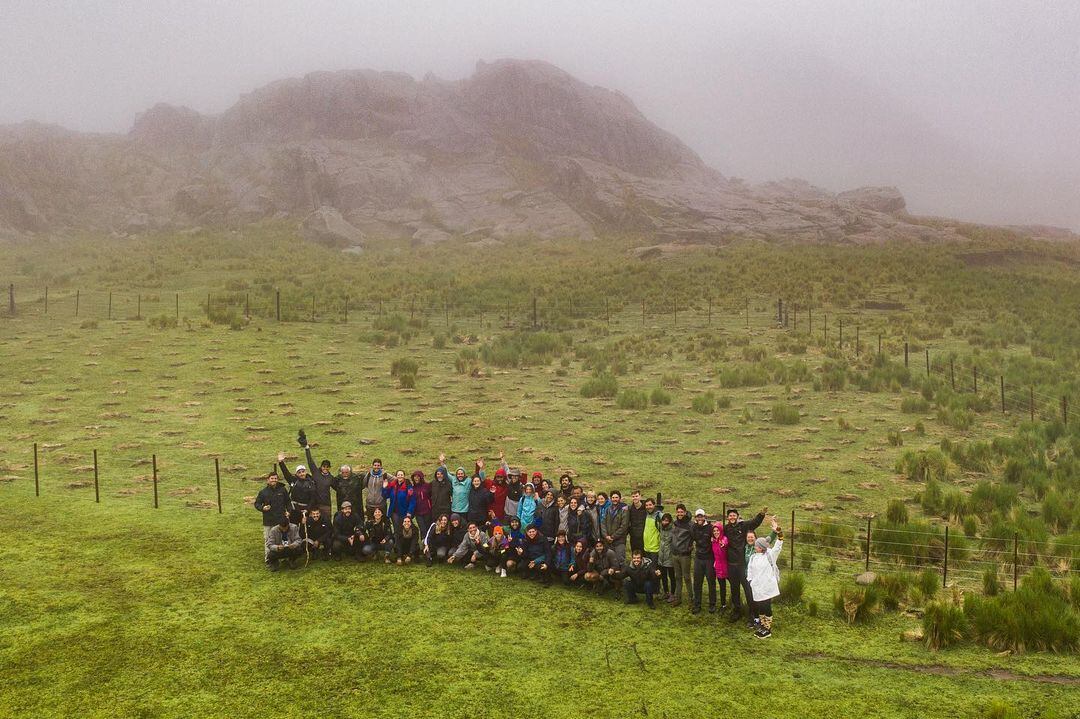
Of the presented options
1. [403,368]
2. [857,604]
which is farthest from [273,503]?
[403,368]

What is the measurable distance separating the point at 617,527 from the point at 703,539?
1.83m

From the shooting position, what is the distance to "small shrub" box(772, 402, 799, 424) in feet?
91.2

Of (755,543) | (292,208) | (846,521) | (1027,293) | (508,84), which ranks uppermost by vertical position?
(508,84)

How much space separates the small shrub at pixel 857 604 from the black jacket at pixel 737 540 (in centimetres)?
177

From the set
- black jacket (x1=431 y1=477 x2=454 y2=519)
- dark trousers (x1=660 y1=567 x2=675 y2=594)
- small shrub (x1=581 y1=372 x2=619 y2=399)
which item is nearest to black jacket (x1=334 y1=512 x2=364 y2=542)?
black jacket (x1=431 y1=477 x2=454 y2=519)

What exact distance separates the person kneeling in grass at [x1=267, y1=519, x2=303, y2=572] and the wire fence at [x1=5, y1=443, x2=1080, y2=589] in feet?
11.6

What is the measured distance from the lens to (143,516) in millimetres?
17484

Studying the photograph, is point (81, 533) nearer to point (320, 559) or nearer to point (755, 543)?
point (320, 559)

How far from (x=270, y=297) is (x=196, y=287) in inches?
352

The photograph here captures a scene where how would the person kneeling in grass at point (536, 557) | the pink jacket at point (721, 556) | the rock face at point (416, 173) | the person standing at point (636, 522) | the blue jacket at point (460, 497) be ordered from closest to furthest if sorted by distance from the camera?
the pink jacket at point (721, 556) < the person standing at point (636, 522) < the person kneeling in grass at point (536, 557) < the blue jacket at point (460, 497) < the rock face at point (416, 173)

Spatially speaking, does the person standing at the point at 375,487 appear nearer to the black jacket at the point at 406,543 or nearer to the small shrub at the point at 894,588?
the black jacket at the point at 406,543

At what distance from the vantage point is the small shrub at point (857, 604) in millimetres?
12741

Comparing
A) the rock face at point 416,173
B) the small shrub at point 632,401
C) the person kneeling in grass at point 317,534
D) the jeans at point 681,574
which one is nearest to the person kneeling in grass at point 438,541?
the person kneeling in grass at point 317,534

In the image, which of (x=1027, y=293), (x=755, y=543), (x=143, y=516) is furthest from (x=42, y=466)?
(x=1027, y=293)
